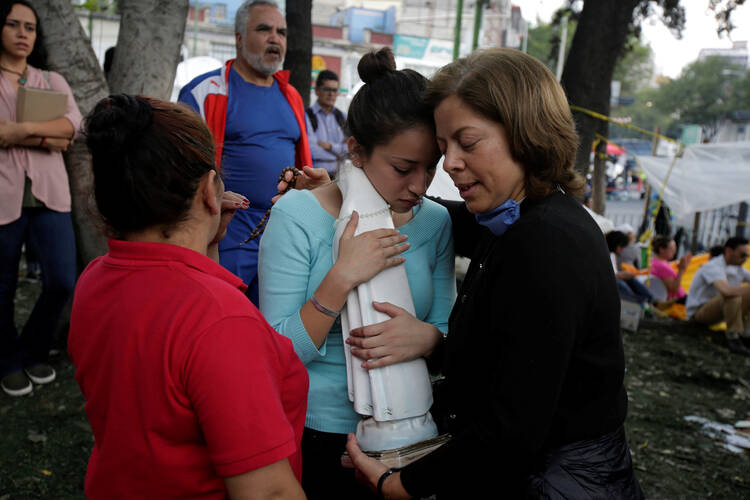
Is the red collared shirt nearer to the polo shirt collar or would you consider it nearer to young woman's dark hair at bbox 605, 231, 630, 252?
the polo shirt collar

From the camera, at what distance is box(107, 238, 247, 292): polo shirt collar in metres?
1.27

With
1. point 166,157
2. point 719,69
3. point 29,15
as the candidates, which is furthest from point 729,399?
point 719,69

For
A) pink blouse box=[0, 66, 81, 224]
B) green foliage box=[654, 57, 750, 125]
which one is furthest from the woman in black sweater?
green foliage box=[654, 57, 750, 125]

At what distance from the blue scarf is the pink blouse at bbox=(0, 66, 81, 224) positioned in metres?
3.45

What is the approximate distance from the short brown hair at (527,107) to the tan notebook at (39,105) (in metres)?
3.33

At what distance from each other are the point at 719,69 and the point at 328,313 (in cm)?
5902

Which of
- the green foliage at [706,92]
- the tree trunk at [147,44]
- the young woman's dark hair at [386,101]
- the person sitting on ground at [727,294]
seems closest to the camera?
the young woman's dark hair at [386,101]

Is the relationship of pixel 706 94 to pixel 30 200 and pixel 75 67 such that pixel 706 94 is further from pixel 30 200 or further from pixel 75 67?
pixel 30 200

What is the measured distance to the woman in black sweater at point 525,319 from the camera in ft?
4.65

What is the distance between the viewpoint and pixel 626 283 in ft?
31.2

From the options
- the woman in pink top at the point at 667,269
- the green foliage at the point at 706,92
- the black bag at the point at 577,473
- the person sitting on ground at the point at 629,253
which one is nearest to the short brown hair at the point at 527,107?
the black bag at the point at 577,473

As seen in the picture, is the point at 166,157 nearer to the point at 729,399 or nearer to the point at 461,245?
the point at 461,245

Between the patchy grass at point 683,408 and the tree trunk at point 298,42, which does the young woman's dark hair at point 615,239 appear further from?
the tree trunk at point 298,42

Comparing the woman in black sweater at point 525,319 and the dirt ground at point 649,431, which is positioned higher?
the woman in black sweater at point 525,319
